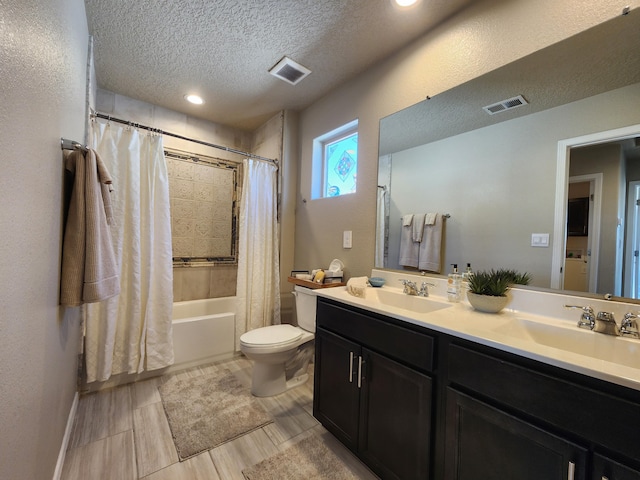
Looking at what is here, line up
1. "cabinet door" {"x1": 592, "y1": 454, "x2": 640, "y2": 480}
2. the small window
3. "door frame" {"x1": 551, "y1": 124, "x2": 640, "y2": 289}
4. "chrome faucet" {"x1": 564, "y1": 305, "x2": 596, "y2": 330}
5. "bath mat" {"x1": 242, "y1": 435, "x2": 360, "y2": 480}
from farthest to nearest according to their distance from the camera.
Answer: the small window
"bath mat" {"x1": 242, "y1": 435, "x2": 360, "y2": 480}
"door frame" {"x1": 551, "y1": 124, "x2": 640, "y2": 289}
"chrome faucet" {"x1": 564, "y1": 305, "x2": 596, "y2": 330}
"cabinet door" {"x1": 592, "y1": 454, "x2": 640, "y2": 480}

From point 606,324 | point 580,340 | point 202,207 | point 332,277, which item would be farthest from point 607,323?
point 202,207

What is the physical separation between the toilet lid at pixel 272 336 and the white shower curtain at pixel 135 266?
2.60 feet

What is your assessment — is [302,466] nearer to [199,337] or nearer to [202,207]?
[199,337]

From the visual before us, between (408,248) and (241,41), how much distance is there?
180cm

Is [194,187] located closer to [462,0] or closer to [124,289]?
[124,289]

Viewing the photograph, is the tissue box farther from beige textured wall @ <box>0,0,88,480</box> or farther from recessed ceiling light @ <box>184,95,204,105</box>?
recessed ceiling light @ <box>184,95,204,105</box>

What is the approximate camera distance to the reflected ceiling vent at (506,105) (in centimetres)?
126

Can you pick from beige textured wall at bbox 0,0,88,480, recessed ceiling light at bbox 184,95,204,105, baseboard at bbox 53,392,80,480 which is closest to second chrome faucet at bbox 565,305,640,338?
beige textured wall at bbox 0,0,88,480

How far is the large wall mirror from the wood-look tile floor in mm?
1350

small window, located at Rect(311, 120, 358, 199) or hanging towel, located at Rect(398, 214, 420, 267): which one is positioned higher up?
small window, located at Rect(311, 120, 358, 199)

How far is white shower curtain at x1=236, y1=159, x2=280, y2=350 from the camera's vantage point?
2.47 meters

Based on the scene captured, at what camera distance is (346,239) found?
2.11m

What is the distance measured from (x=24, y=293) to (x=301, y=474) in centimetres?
136

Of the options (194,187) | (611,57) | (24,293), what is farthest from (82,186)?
(611,57)
